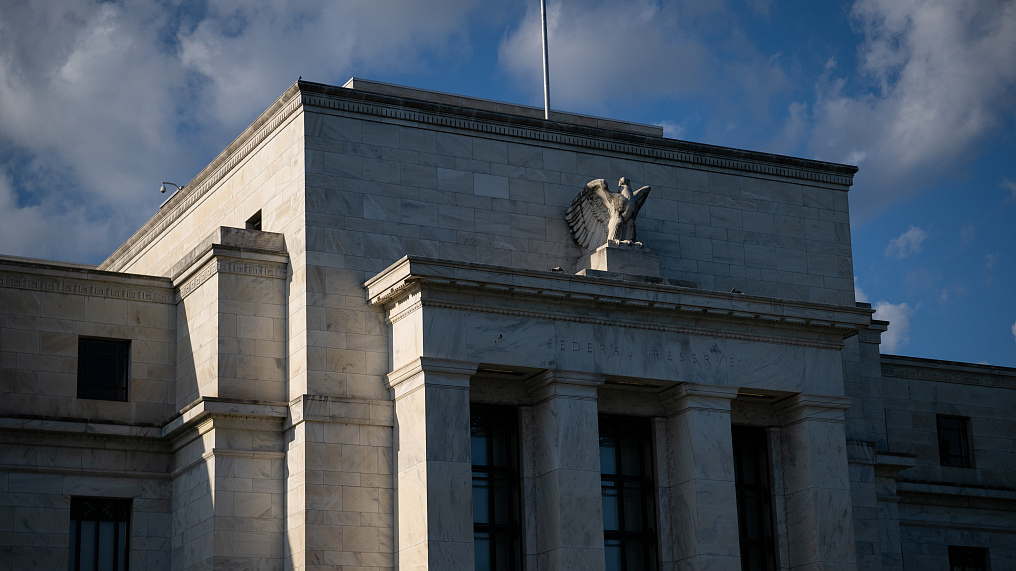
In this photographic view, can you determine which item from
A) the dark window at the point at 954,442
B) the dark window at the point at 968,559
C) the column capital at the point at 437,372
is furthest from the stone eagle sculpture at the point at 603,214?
the dark window at the point at 968,559

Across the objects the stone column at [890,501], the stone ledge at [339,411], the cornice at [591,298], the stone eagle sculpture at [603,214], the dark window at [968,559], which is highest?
the stone eagle sculpture at [603,214]

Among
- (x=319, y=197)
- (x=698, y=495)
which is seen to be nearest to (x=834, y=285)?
(x=698, y=495)

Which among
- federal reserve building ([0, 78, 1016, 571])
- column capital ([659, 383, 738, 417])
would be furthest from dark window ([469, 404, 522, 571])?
column capital ([659, 383, 738, 417])

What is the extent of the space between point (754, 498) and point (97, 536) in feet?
55.3

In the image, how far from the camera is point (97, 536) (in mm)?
35344

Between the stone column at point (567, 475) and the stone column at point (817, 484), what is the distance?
19.6 ft

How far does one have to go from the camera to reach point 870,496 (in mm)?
40094

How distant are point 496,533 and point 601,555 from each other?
2.74m

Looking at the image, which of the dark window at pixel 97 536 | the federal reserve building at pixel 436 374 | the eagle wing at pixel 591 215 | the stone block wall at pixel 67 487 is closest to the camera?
the federal reserve building at pixel 436 374

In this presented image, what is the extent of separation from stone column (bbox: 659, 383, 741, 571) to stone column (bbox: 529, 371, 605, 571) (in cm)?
247

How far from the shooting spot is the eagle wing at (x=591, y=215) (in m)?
38.2

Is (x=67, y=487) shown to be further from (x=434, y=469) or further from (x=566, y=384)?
(x=566, y=384)

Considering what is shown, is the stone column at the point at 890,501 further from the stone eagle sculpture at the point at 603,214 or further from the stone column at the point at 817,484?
the stone eagle sculpture at the point at 603,214

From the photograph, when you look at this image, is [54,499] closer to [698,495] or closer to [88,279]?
[88,279]
